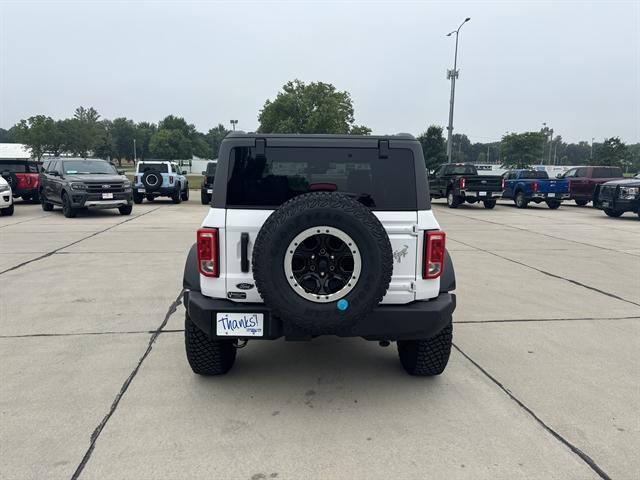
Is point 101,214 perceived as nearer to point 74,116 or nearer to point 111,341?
point 111,341

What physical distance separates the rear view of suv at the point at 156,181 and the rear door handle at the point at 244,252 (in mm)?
18358

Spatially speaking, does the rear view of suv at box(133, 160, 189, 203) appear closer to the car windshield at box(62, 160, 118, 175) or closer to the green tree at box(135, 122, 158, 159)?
the car windshield at box(62, 160, 118, 175)

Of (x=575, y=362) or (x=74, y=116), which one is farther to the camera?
(x=74, y=116)

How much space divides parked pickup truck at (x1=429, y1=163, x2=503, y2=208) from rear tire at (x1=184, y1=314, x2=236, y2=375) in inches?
709

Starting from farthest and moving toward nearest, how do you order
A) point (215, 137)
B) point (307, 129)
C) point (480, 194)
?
Answer: point (215, 137) → point (307, 129) → point (480, 194)

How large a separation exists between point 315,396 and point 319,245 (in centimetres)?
127

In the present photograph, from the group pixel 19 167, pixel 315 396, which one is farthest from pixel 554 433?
pixel 19 167

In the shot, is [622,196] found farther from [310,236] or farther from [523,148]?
[523,148]

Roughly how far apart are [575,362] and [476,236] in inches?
327

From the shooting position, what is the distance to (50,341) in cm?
466

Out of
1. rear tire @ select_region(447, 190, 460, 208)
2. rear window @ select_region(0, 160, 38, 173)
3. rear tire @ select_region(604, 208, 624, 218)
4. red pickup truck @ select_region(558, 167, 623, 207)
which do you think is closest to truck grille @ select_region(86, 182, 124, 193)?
rear window @ select_region(0, 160, 38, 173)

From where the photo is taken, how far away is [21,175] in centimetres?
1828

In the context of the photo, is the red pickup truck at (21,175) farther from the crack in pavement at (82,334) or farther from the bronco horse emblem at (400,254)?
the bronco horse emblem at (400,254)

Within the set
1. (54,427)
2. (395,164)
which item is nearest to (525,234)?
(395,164)
